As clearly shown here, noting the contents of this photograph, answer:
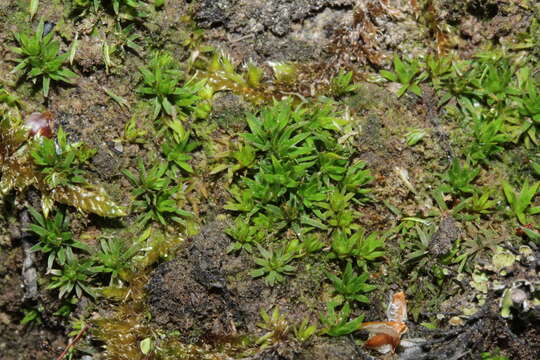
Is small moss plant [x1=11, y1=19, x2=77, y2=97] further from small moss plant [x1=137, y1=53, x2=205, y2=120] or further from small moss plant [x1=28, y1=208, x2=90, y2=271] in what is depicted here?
small moss plant [x1=28, y1=208, x2=90, y2=271]

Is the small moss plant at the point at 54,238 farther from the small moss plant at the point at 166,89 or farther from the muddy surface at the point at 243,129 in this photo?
the small moss plant at the point at 166,89

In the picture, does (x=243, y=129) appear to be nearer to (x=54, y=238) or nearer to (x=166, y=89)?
(x=166, y=89)

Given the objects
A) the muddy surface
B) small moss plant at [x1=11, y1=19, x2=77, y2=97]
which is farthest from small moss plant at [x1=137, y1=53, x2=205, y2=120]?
small moss plant at [x1=11, y1=19, x2=77, y2=97]

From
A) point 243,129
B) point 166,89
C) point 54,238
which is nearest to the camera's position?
point 54,238

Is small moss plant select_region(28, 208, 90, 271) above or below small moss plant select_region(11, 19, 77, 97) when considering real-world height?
below

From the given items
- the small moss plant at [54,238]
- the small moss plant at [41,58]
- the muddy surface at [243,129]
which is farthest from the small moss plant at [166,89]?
the small moss plant at [54,238]

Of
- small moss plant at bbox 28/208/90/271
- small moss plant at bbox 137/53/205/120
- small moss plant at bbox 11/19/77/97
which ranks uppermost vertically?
small moss plant at bbox 11/19/77/97

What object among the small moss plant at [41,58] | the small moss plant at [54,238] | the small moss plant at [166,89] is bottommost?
the small moss plant at [54,238]

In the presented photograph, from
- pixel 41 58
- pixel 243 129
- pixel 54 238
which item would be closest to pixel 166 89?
pixel 243 129
